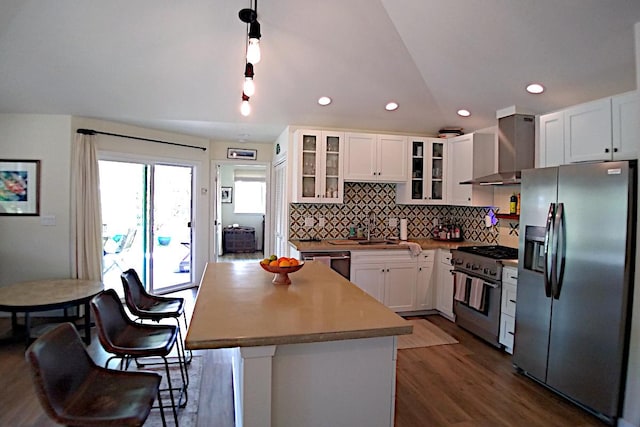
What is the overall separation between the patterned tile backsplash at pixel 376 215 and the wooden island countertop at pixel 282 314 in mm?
2323

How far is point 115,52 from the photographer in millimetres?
3295

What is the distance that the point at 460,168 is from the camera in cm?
459

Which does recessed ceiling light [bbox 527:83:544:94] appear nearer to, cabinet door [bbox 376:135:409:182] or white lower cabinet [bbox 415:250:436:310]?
cabinet door [bbox 376:135:409:182]

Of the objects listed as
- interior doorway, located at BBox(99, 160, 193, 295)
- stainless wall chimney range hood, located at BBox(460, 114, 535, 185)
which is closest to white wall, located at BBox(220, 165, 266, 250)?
interior doorway, located at BBox(99, 160, 193, 295)

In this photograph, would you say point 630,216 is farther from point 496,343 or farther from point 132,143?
point 132,143

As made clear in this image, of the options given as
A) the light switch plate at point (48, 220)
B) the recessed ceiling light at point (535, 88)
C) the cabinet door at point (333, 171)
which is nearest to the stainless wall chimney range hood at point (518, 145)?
the recessed ceiling light at point (535, 88)

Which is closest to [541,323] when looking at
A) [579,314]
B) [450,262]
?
[579,314]

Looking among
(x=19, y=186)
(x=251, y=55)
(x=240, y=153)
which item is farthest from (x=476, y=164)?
(x=19, y=186)

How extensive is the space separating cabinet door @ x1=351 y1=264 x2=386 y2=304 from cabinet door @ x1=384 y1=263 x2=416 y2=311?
6 centimetres

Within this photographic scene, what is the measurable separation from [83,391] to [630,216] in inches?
125

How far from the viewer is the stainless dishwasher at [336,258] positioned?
162 inches

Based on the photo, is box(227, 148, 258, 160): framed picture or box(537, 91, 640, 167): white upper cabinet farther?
box(227, 148, 258, 160): framed picture

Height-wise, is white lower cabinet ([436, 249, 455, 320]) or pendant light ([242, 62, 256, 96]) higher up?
pendant light ([242, 62, 256, 96])

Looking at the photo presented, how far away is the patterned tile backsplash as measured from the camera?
15.8ft
